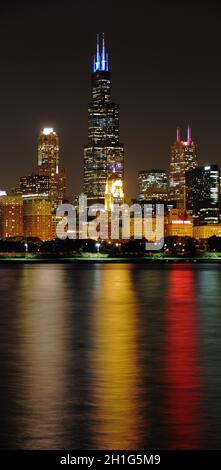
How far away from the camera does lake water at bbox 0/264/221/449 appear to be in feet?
40.5

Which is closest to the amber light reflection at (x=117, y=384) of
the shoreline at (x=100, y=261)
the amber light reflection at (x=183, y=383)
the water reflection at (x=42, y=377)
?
the amber light reflection at (x=183, y=383)

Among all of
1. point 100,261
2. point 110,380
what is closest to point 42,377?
point 110,380

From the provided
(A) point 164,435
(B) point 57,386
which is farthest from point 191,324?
(A) point 164,435

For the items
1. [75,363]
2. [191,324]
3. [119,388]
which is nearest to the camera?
[119,388]

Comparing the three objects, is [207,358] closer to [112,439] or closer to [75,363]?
[75,363]

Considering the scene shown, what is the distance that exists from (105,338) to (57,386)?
9.12 m

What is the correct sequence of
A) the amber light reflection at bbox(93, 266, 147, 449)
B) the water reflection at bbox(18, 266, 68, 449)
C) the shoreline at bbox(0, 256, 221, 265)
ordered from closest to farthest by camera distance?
the amber light reflection at bbox(93, 266, 147, 449) < the water reflection at bbox(18, 266, 68, 449) < the shoreline at bbox(0, 256, 221, 265)

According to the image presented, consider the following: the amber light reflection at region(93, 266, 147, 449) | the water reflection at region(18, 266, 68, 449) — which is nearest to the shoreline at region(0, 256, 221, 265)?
the water reflection at region(18, 266, 68, 449)

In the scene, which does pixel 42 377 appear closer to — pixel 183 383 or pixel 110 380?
pixel 110 380

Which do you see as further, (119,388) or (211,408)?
(119,388)

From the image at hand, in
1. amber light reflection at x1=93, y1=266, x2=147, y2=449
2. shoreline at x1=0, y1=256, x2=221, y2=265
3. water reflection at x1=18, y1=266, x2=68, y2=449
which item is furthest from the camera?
shoreline at x1=0, y1=256, x2=221, y2=265

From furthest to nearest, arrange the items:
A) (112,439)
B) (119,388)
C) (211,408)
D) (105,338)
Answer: (105,338) < (119,388) < (211,408) < (112,439)

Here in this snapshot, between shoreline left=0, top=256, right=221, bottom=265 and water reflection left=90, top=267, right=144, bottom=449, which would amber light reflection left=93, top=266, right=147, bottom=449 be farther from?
Result: shoreline left=0, top=256, right=221, bottom=265

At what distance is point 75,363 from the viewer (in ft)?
64.7
